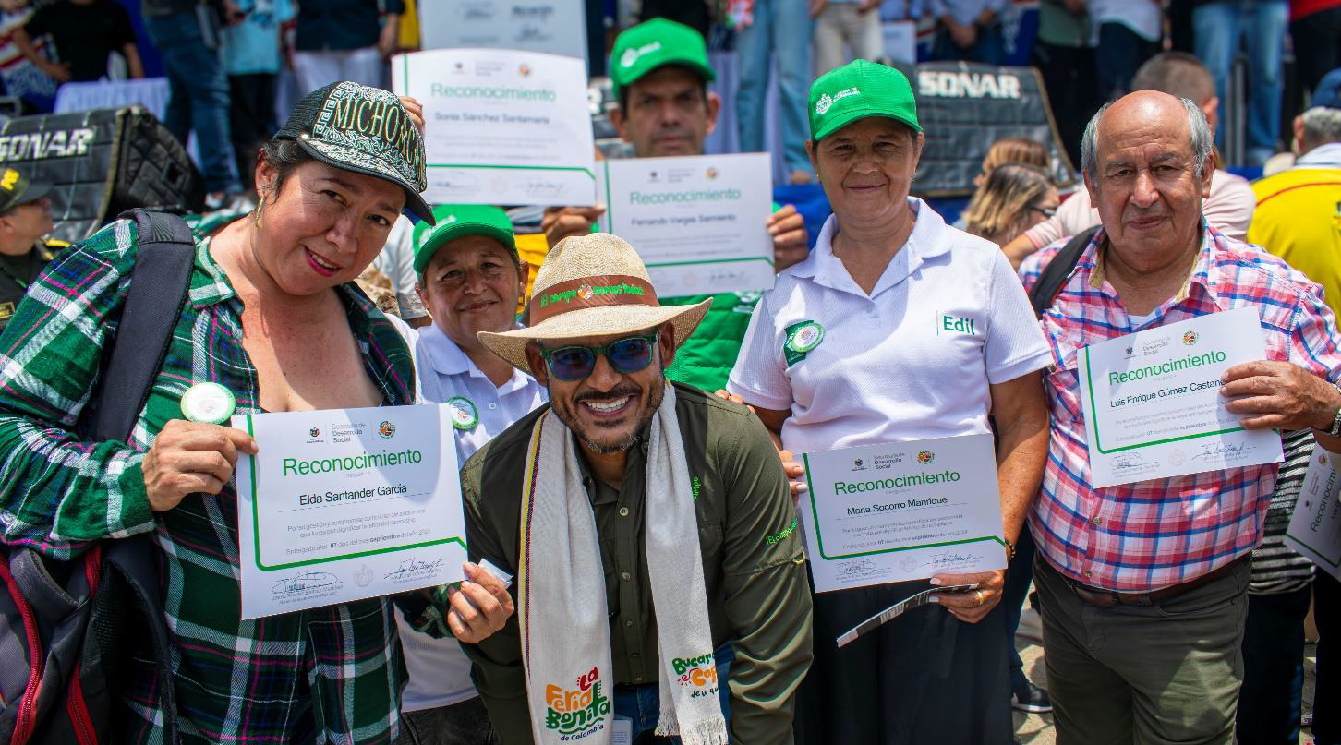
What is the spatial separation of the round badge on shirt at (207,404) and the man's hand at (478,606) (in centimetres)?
64

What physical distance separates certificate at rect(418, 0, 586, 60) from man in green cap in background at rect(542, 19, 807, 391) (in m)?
2.24

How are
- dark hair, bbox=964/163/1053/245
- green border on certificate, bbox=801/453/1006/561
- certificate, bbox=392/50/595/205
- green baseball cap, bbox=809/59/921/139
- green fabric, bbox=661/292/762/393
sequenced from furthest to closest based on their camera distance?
1. dark hair, bbox=964/163/1053/245
2. green fabric, bbox=661/292/762/393
3. certificate, bbox=392/50/595/205
4. green baseball cap, bbox=809/59/921/139
5. green border on certificate, bbox=801/453/1006/561

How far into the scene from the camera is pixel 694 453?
245cm

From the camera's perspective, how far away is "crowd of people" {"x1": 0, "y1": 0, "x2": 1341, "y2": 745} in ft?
6.79

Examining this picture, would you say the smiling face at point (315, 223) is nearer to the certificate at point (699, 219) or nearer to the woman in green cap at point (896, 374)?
the woman in green cap at point (896, 374)

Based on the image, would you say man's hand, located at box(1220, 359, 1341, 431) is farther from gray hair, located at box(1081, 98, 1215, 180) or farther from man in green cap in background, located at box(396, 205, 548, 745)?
man in green cap in background, located at box(396, 205, 548, 745)

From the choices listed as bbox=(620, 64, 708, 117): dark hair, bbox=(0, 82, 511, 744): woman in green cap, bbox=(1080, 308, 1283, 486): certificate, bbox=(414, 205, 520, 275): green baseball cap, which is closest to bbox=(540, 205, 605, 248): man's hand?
bbox=(414, 205, 520, 275): green baseball cap

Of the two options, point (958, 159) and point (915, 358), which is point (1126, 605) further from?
point (958, 159)

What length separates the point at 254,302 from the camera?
2250 mm

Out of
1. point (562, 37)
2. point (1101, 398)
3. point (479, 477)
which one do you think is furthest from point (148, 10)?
point (1101, 398)

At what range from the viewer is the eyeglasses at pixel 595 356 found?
2361mm

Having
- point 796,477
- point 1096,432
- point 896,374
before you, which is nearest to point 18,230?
point 796,477

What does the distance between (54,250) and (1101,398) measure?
5.57 m
